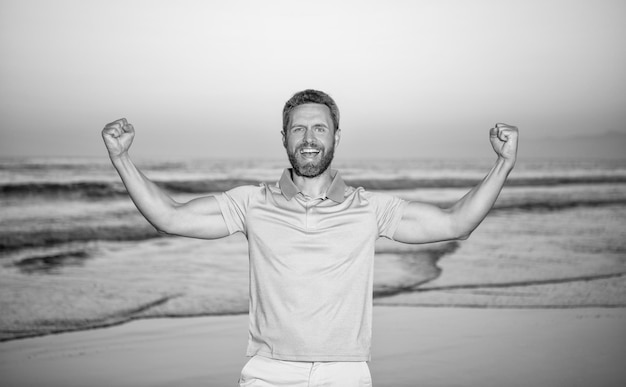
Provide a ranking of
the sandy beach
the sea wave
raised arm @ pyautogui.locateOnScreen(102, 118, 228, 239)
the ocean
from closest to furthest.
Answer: raised arm @ pyautogui.locateOnScreen(102, 118, 228, 239) < the sandy beach < the ocean < the sea wave

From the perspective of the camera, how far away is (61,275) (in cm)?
809

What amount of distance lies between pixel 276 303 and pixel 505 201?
17240 mm

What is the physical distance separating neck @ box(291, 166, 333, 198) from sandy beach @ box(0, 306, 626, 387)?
2.07 meters

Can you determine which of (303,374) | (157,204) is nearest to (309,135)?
(157,204)

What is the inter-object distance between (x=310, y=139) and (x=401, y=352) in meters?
2.70

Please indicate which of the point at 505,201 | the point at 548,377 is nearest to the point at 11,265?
the point at 548,377

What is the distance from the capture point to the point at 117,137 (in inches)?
98.6

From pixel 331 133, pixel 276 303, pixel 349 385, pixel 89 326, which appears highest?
pixel 331 133

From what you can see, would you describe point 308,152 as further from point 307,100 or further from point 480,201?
point 480,201

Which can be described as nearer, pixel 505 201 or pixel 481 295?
pixel 481 295

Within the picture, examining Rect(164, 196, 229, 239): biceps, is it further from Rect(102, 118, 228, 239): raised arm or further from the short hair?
the short hair

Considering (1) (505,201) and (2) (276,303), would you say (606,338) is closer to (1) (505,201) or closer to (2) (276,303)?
(2) (276,303)

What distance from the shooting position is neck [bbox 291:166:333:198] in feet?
8.68

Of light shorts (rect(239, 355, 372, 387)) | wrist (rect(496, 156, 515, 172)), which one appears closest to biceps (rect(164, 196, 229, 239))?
light shorts (rect(239, 355, 372, 387))
